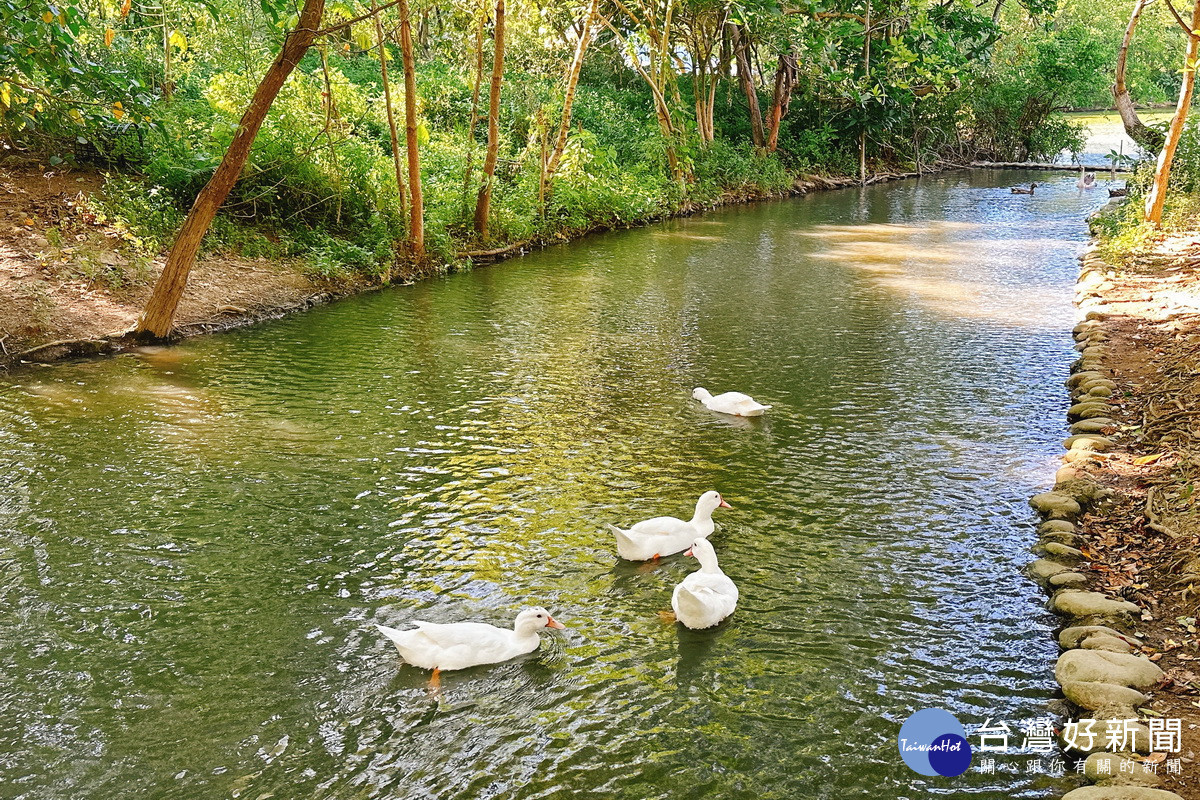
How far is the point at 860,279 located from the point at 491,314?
22.9 ft

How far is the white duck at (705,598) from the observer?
18.6 feet

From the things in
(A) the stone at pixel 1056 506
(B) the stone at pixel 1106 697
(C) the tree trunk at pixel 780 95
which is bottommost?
(B) the stone at pixel 1106 697

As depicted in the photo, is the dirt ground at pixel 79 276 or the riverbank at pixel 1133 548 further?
the dirt ground at pixel 79 276

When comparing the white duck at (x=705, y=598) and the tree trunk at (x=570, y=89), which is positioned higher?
the tree trunk at (x=570, y=89)

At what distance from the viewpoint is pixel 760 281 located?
56.1 ft

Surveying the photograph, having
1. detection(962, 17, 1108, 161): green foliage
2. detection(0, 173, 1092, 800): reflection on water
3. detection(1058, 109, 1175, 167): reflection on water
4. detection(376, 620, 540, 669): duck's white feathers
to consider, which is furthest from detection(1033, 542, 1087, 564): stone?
detection(962, 17, 1108, 161): green foliage

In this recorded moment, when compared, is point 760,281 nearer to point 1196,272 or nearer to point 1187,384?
point 1196,272

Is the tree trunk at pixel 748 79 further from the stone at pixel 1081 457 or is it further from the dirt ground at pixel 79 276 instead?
the stone at pixel 1081 457

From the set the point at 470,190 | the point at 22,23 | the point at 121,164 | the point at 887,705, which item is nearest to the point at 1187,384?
the point at 887,705

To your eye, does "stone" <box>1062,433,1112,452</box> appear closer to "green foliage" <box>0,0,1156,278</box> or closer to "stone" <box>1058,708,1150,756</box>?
"stone" <box>1058,708,1150,756</box>

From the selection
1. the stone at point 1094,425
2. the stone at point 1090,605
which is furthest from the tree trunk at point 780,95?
the stone at point 1090,605

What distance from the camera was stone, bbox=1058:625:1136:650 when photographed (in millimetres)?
5410

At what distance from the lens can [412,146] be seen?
15.8 metres

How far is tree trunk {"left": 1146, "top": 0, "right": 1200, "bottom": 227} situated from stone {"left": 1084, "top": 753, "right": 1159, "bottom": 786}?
1419 centimetres
